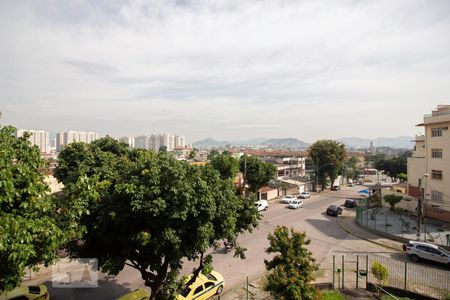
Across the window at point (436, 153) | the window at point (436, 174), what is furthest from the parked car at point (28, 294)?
the window at point (436, 153)

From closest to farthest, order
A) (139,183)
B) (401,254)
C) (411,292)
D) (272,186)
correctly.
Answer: (139,183), (411,292), (401,254), (272,186)

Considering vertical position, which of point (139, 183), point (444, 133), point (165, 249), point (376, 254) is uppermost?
point (444, 133)

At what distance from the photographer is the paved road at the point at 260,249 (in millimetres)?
13977

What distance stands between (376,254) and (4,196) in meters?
20.8

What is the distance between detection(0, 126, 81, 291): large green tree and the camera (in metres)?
5.22

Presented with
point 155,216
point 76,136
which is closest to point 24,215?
point 155,216

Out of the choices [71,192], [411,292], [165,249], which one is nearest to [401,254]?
[411,292]

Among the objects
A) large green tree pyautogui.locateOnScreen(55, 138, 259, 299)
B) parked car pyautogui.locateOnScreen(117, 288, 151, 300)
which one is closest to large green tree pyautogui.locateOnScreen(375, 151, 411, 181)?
parked car pyautogui.locateOnScreen(117, 288, 151, 300)

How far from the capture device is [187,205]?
27.1 ft

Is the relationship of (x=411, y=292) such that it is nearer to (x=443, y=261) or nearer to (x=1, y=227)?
(x=443, y=261)

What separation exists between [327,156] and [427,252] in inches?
1147

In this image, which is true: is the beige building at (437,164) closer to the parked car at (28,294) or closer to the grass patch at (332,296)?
the grass patch at (332,296)

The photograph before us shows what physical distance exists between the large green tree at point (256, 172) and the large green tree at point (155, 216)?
2455cm

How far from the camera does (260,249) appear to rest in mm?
19625
